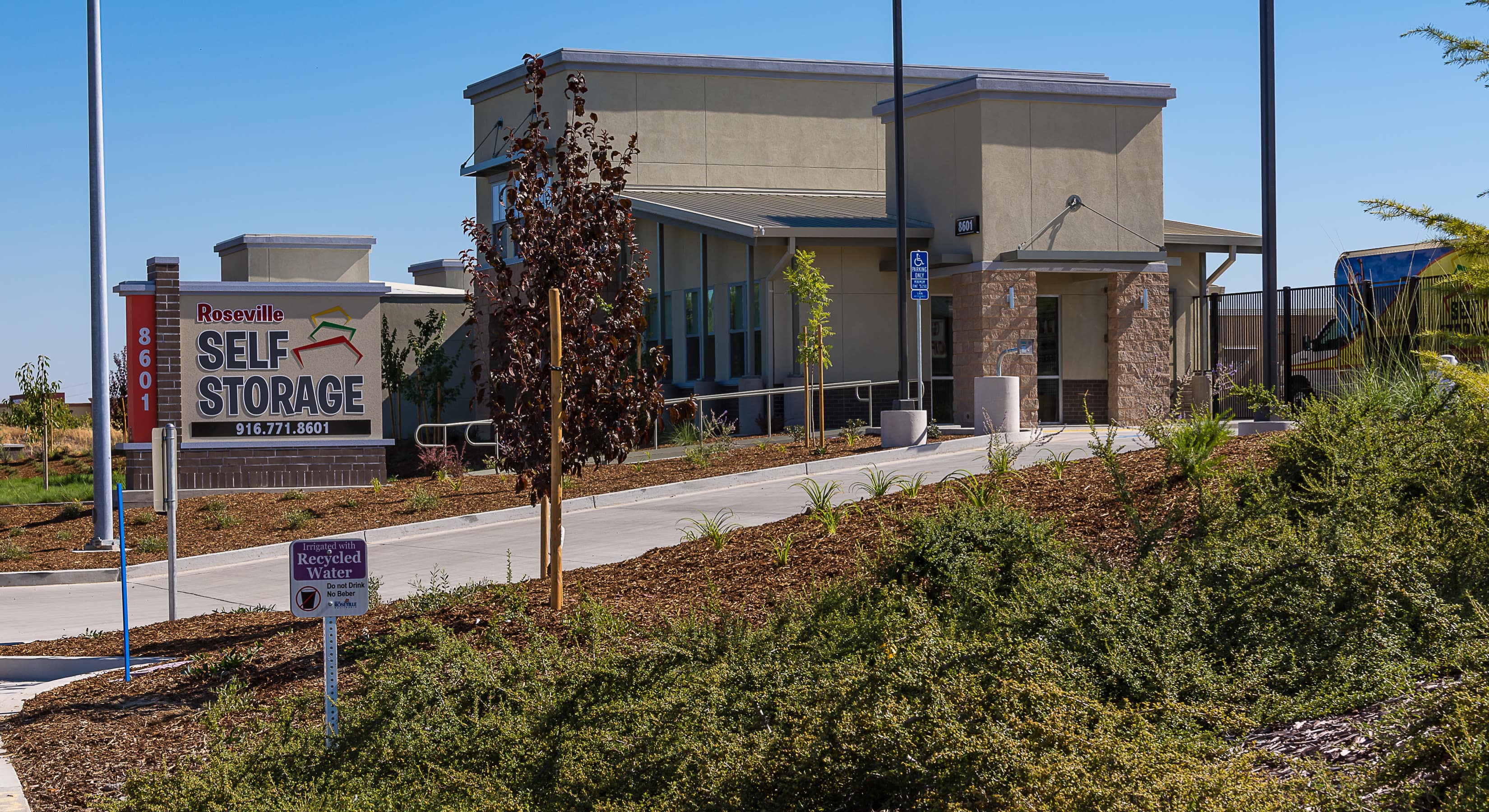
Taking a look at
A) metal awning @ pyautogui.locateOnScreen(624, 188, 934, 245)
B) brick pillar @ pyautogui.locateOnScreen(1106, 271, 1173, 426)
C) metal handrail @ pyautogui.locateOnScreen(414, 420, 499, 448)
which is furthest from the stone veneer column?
brick pillar @ pyautogui.locateOnScreen(1106, 271, 1173, 426)

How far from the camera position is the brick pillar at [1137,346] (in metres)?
24.4

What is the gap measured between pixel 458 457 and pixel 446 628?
13032mm

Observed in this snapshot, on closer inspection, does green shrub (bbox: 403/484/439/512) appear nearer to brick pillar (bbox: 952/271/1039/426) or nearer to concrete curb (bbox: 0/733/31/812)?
concrete curb (bbox: 0/733/31/812)

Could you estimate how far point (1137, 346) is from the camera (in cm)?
2462

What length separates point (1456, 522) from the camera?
22.6 feet

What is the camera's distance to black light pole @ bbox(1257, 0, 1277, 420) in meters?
16.1

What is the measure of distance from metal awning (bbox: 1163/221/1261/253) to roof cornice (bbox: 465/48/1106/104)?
419 centimetres

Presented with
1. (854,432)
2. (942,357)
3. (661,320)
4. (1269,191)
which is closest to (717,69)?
(661,320)

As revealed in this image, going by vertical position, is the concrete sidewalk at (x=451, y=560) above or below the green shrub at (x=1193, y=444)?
below

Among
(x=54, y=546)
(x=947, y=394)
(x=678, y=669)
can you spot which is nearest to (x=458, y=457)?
(x=54, y=546)

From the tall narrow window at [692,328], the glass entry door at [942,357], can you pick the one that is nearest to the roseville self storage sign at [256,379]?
the tall narrow window at [692,328]

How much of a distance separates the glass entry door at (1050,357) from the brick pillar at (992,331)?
1.58 m

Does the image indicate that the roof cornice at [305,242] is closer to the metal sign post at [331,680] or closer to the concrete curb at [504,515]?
the concrete curb at [504,515]

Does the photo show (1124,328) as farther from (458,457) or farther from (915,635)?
(915,635)
